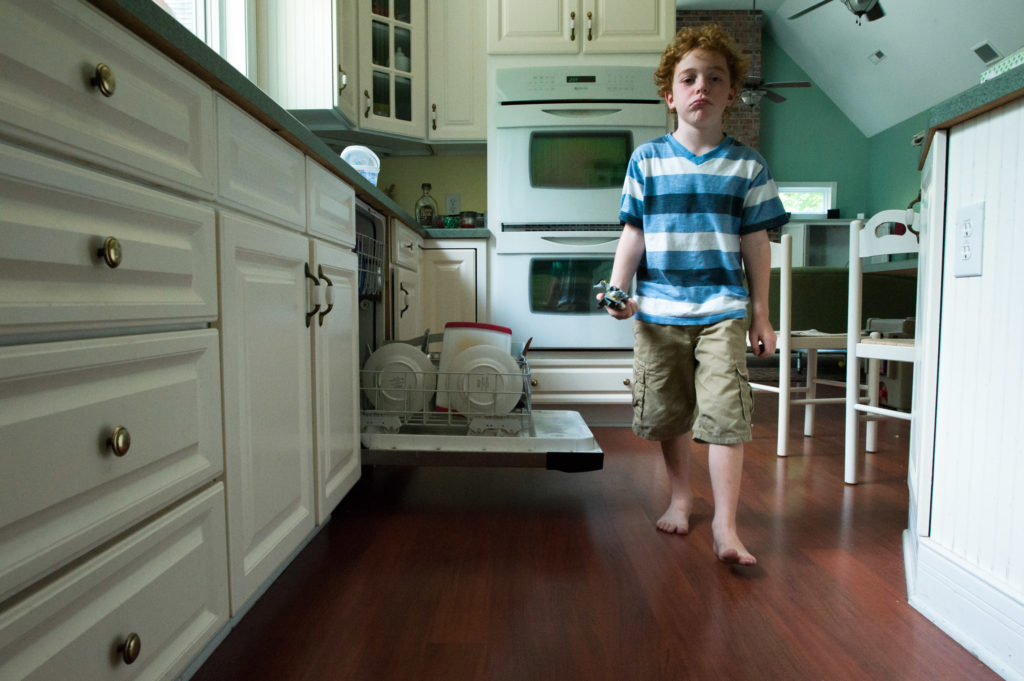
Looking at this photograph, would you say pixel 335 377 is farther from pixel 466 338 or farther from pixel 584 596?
pixel 584 596

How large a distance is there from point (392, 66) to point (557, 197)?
41.7 inches

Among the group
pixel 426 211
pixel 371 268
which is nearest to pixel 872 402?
pixel 371 268

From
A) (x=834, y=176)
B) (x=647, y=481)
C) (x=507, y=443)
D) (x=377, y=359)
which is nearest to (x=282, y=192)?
(x=377, y=359)

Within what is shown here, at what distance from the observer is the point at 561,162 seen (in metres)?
2.69

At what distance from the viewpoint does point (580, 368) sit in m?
2.70

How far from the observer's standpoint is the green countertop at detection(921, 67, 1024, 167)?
0.88 metres

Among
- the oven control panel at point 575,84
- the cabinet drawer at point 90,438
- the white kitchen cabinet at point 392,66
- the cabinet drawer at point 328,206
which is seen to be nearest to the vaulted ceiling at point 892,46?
the oven control panel at point 575,84

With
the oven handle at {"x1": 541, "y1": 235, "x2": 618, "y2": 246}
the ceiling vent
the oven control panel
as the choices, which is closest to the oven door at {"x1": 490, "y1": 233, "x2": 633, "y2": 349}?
the oven handle at {"x1": 541, "y1": 235, "x2": 618, "y2": 246}

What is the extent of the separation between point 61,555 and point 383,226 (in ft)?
5.04

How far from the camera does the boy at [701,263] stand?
1.31 m

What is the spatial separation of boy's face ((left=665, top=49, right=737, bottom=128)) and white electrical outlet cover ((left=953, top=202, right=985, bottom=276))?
1.72ft

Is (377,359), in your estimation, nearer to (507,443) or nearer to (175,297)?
(507,443)

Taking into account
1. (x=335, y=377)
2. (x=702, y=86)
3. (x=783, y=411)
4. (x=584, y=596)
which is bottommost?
(x=584, y=596)

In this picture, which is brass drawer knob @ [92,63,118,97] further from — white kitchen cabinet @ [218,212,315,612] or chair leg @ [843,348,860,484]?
chair leg @ [843,348,860,484]
